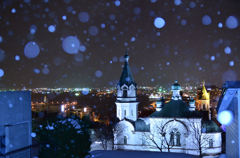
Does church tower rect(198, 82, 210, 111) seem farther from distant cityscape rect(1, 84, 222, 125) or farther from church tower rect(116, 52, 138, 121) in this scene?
church tower rect(116, 52, 138, 121)

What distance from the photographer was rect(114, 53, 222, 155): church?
2758 centimetres

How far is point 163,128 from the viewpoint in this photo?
92.7 ft

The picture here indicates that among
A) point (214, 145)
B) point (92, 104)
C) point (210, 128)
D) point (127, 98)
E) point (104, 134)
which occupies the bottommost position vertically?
point (214, 145)

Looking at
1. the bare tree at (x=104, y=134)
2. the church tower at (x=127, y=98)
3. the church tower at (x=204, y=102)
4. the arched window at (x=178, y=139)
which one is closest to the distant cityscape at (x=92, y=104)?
the church tower at (x=204, y=102)

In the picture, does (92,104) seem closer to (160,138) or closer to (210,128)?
(160,138)

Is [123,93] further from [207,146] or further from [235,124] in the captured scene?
[235,124]

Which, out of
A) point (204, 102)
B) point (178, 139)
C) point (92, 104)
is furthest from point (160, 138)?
point (92, 104)

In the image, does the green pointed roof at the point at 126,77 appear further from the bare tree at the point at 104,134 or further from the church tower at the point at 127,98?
the bare tree at the point at 104,134

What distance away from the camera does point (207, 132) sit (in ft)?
90.6

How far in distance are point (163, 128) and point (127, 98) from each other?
5.43 meters

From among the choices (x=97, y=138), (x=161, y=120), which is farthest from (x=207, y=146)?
(x=97, y=138)

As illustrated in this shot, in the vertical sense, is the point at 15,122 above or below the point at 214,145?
above

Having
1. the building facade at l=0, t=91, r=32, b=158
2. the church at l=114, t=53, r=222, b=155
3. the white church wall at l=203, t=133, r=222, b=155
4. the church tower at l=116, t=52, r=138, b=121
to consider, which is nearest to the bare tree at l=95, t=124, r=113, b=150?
the church at l=114, t=53, r=222, b=155

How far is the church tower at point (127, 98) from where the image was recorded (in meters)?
31.3
